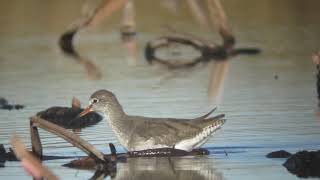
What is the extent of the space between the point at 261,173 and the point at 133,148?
56.7 inches

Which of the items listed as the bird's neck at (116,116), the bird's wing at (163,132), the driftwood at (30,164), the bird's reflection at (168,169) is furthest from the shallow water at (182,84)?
the driftwood at (30,164)

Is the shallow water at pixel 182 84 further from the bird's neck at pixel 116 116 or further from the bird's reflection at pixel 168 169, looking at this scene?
the bird's neck at pixel 116 116

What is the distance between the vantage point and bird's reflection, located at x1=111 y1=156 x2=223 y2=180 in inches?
416

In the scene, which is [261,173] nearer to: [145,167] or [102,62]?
[145,167]

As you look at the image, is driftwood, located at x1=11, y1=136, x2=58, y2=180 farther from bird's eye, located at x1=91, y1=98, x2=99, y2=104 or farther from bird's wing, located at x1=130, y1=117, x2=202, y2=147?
bird's eye, located at x1=91, y1=98, x2=99, y2=104

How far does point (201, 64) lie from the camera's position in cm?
2102

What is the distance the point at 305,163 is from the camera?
34.7ft

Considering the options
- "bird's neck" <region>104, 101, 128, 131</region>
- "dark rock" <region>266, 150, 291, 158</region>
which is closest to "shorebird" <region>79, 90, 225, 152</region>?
"bird's neck" <region>104, 101, 128, 131</region>

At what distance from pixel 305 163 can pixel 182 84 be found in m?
7.34

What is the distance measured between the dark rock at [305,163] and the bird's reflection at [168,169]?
2.15 feet

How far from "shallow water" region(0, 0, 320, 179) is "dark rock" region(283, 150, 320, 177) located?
0.12 m

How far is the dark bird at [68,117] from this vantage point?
13.8m

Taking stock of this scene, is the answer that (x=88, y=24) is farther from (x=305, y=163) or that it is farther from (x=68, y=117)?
(x=305, y=163)

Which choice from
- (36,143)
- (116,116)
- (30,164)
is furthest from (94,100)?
(30,164)
